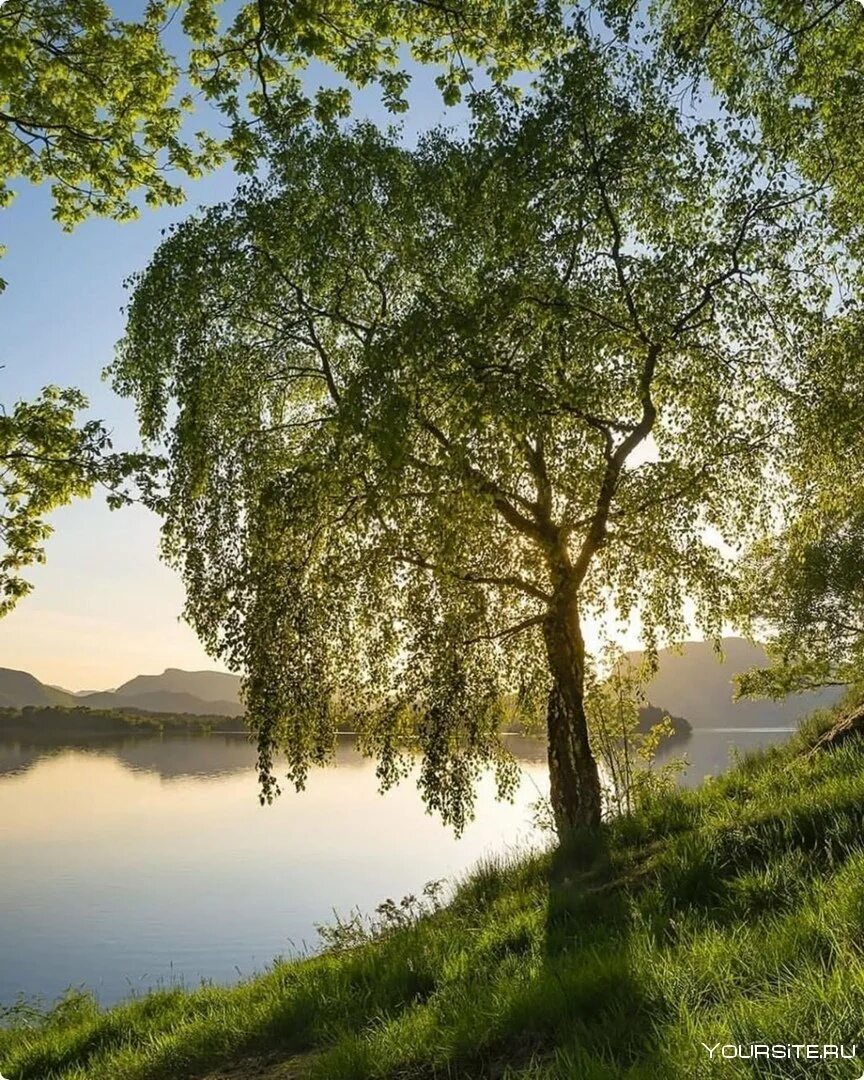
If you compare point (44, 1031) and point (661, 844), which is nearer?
point (661, 844)

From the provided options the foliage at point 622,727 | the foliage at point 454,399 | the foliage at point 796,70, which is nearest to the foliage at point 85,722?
the foliage at point 622,727

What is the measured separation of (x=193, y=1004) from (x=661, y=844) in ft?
20.3

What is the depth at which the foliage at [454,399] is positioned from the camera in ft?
40.4

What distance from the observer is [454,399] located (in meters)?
12.6

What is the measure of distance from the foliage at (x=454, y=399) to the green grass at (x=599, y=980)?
373 cm

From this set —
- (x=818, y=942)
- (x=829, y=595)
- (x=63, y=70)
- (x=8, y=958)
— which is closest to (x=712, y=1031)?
(x=818, y=942)

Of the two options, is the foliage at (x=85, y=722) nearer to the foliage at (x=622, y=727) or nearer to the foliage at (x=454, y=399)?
the foliage at (x=622, y=727)

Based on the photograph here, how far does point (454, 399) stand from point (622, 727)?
12583mm

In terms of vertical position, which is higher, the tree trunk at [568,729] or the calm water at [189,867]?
the tree trunk at [568,729]

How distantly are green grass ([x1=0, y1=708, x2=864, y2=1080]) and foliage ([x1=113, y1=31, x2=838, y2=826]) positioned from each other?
3.73m

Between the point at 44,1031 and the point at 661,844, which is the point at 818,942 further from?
the point at 44,1031

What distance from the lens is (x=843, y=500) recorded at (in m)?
13.9

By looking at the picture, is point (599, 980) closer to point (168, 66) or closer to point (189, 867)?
point (168, 66)

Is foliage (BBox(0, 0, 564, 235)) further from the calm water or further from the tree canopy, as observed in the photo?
the calm water
